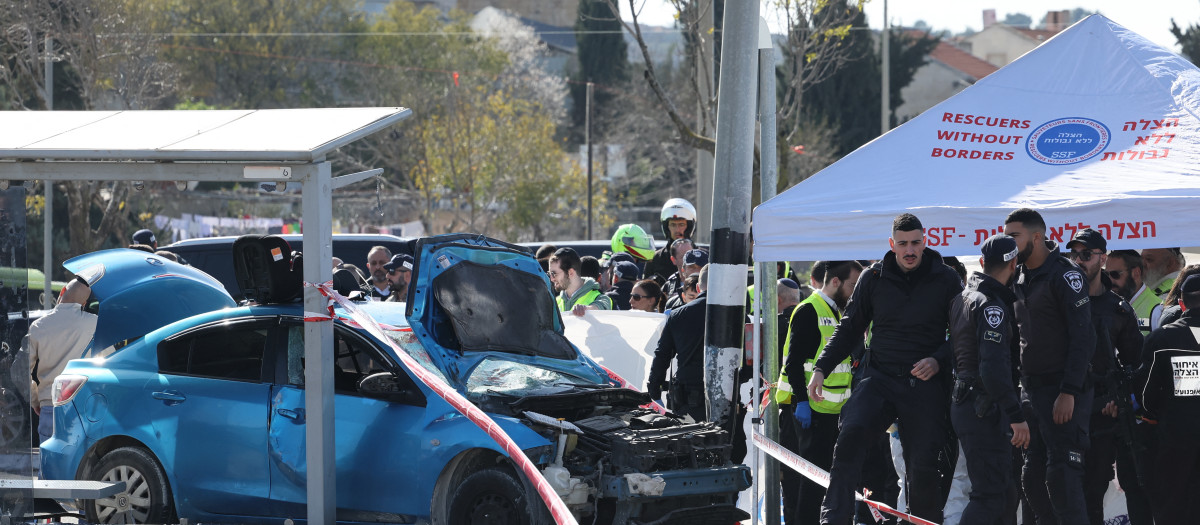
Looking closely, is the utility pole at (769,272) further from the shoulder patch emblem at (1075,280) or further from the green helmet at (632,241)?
the green helmet at (632,241)

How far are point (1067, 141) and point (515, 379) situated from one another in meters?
3.96

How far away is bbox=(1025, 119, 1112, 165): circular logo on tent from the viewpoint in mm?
7969

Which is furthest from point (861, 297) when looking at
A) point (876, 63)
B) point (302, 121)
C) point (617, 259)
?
point (876, 63)

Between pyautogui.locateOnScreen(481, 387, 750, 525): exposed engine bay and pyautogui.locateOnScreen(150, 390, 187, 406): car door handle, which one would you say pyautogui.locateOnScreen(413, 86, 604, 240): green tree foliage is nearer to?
pyautogui.locateOnScreen(150, 390, 187, 406): car door handle

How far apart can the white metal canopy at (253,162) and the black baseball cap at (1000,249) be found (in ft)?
11.7

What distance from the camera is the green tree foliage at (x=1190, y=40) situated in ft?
111

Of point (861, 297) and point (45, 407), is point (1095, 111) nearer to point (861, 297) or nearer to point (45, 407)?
point (861, 297)

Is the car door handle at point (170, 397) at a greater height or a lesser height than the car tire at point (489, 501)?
greater

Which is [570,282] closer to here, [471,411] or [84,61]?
[471,411]

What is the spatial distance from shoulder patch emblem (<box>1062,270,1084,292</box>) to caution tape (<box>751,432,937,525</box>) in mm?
1539

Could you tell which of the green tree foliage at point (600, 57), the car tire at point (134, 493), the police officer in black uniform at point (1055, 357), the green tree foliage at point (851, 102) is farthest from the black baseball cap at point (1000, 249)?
the green tree foliage at point (600, 57)

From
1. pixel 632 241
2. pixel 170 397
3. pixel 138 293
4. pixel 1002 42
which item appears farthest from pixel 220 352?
pixel 1002 42

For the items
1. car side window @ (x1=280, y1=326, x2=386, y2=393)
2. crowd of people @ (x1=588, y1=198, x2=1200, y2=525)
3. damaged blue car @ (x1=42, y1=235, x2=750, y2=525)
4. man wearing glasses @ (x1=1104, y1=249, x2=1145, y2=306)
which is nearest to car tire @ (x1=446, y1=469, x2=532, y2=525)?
damaged blue car @ (x1=42, y1=235, x2=750, y2=525)

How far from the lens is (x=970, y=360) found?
6664 mm
